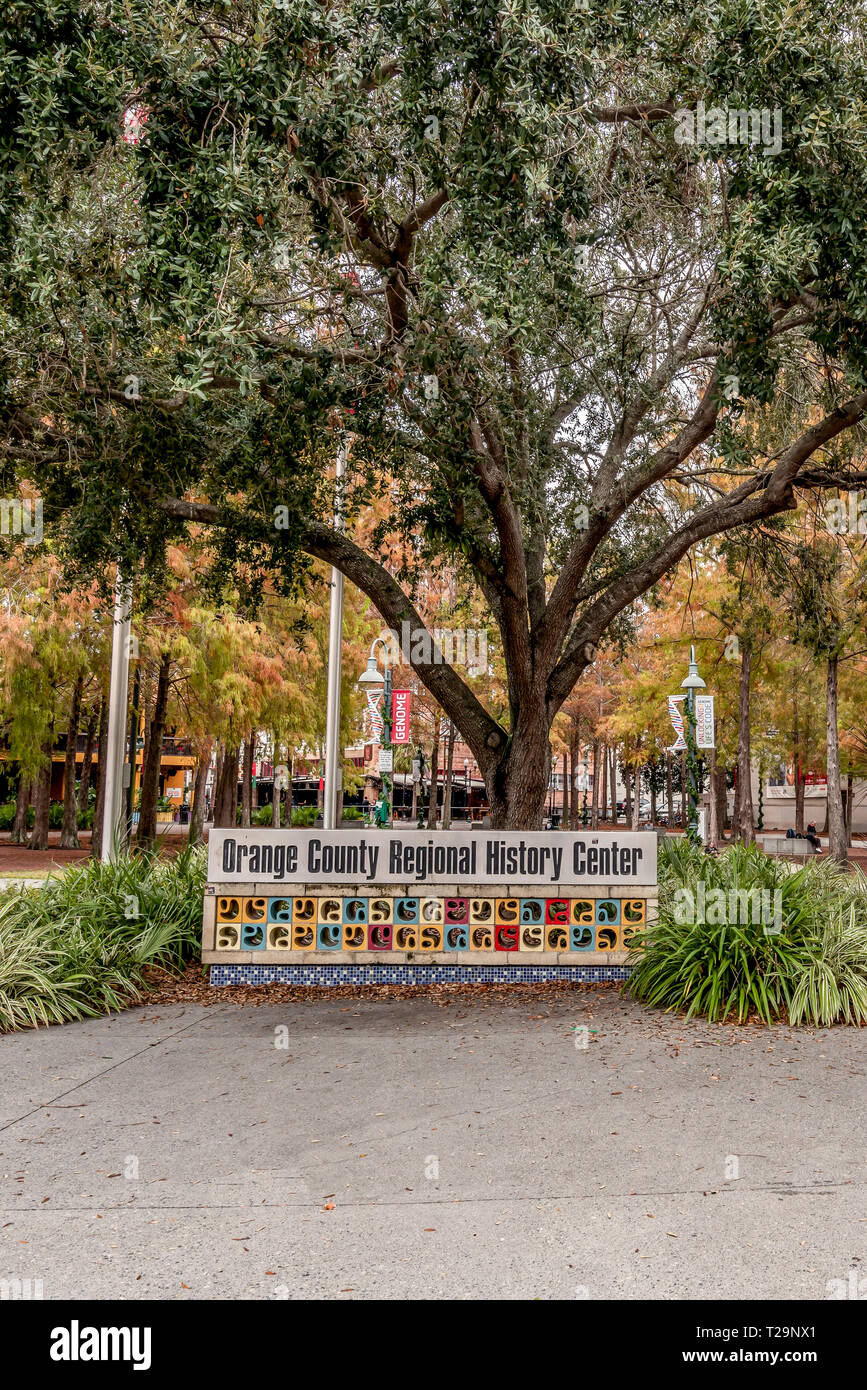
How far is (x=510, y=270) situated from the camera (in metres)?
→ 6.47

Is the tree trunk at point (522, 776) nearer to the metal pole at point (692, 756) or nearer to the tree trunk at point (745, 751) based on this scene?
the metal pole at point (692, 756)

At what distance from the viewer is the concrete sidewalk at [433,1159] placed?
3.73 meters

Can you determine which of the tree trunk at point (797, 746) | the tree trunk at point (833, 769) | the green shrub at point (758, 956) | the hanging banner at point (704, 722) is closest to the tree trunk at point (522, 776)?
the green shrub at point (758, 956)

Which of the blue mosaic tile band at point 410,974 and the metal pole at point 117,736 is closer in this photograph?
the blue mosaic tile band at point 410,974

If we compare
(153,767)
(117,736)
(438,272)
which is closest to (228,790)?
(153,767)

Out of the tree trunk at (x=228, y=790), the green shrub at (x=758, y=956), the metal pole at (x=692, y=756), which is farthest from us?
the tree trunk at (x=228, y=790)

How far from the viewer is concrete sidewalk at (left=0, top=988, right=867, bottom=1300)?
373 cm

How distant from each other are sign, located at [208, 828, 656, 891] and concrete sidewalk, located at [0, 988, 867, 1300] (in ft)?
5.21

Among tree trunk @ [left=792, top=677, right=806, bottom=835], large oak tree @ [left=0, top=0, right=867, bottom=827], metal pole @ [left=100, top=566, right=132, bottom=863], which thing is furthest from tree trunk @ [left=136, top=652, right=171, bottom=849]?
tree trunk @ [left=792, top=677, right=806, bottom=835]

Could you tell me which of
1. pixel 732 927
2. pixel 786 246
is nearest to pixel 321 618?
pixel 732 927

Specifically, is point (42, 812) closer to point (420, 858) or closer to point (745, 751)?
point (745, 751)

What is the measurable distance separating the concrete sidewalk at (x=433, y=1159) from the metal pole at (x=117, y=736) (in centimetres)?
492
